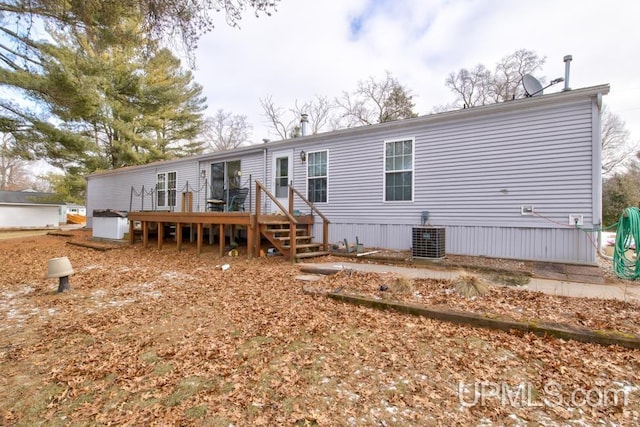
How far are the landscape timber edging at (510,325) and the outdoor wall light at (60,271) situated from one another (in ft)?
15.1

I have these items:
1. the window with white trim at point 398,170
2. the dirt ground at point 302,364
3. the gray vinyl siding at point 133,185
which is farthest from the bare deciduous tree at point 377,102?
the dirt ground at point 302,364

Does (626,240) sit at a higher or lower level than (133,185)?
lower

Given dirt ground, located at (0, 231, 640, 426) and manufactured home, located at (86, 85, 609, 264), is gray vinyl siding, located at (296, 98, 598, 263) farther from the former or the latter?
dirt ground, located at (0, 231, 640, 426)

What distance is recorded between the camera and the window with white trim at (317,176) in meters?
9.25

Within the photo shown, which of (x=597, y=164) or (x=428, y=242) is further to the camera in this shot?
(x=428, y=242)

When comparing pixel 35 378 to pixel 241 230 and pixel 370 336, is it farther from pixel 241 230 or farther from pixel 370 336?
pixel 241 230

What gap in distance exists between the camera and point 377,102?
81.9 ft

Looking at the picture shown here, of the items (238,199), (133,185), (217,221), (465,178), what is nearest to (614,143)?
(465,178)

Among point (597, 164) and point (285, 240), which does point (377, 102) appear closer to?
point (285, 240)

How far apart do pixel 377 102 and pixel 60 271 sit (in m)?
23.9

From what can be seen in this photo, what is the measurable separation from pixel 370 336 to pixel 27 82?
11497 millimetres

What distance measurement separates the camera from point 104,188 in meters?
17.0

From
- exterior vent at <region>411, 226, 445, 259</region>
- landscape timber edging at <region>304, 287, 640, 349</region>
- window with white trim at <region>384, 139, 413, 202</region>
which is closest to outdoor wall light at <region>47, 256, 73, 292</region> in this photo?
landscape timber edging at <region>304, 287, 640, 349</region>

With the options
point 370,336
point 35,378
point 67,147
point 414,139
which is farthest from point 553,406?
point 67,147
